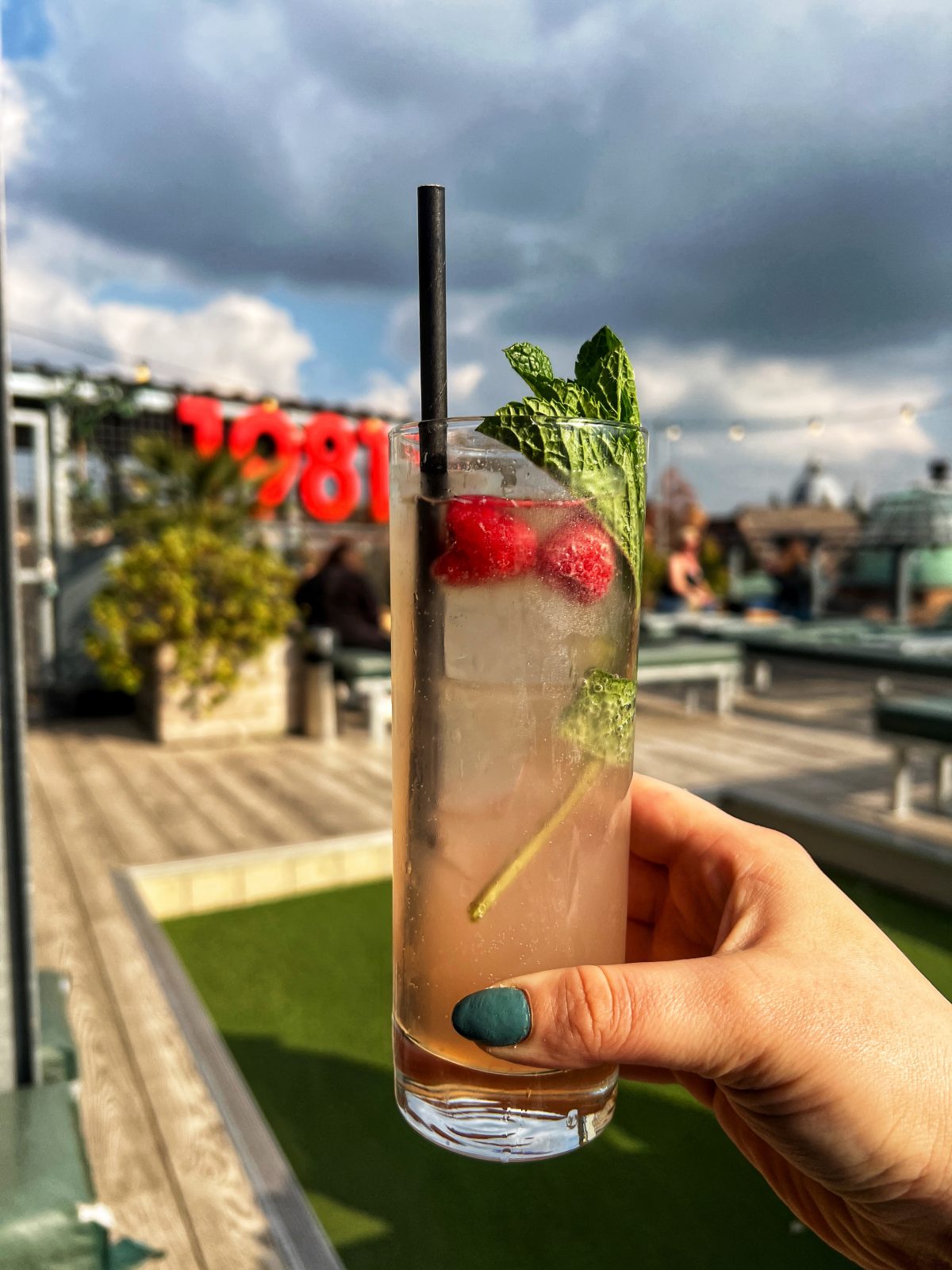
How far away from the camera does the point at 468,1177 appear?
6.89 ft

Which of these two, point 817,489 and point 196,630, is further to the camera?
point 817,489

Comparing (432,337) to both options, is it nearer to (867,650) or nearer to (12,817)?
(12,817)

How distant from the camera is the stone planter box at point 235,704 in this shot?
6.32 m

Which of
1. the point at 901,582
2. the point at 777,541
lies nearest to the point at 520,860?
the point at 901,582

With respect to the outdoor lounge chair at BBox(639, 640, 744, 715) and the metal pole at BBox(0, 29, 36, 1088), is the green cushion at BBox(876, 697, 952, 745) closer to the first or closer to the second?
the outdoor lounge chair at BBox(639, 640, 744, 715)

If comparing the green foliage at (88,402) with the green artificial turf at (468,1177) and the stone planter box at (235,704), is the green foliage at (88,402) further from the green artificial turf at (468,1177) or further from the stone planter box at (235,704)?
the green artificial turf at (468,1177)

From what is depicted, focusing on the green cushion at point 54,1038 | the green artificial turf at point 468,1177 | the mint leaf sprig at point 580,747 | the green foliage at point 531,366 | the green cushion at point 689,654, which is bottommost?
the green artificial turf at point 468,1177

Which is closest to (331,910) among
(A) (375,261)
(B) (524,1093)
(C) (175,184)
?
(A) (375,261)

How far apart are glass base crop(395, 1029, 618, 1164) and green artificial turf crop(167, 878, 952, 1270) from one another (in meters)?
1.26

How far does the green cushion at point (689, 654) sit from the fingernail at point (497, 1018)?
20.4 ft

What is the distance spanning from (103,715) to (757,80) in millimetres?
6791

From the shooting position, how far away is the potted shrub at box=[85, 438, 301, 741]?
6262mm

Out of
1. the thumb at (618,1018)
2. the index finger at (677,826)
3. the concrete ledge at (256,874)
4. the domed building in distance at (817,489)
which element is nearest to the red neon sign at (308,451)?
the concrete ledge at (256,874)

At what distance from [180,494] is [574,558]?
24.6 ft
